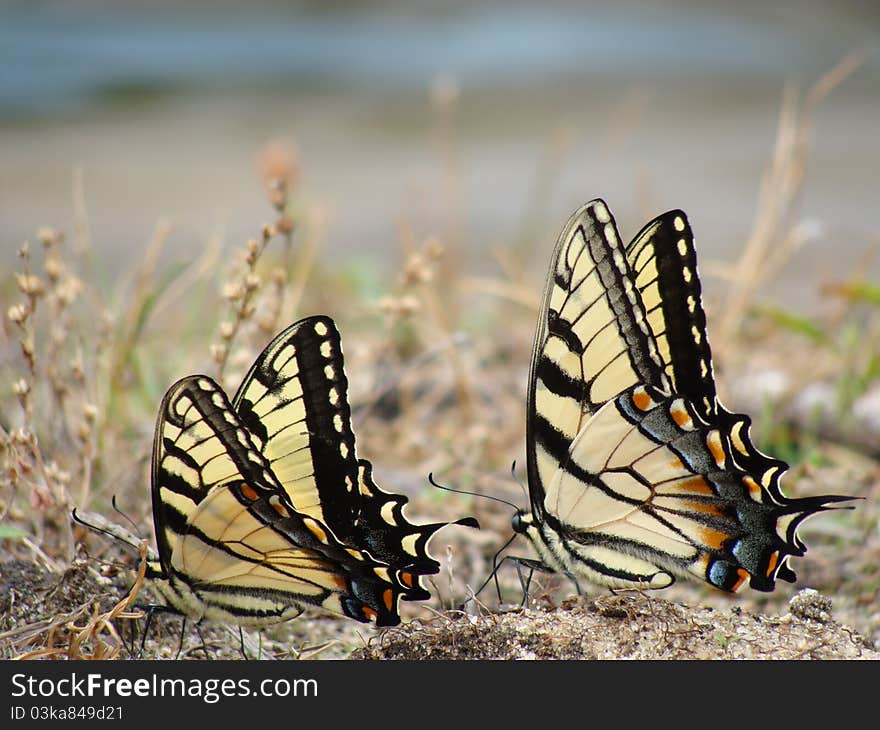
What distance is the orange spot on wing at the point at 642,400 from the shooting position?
80.8 inches

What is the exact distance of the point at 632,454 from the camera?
2145mm

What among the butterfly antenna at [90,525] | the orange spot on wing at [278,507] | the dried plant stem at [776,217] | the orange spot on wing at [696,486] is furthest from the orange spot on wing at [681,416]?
the dried plant stem at [776,217]

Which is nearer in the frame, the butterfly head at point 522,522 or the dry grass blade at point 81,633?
the dry grass blade at point 81,633

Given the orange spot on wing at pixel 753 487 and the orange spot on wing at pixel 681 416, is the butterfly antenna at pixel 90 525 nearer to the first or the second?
the orange spot on wing at pixel 681 416

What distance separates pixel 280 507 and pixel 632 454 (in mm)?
709

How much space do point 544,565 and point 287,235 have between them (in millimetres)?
910

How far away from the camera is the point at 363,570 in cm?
206

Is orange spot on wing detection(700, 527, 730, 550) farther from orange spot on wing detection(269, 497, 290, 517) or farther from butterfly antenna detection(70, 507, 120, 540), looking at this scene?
butterfly antenna detection(70, 507, 120, 540)

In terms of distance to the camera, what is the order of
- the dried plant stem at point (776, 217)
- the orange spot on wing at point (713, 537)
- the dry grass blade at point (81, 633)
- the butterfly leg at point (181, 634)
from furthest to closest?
1. the dried plant stem at point (776, 217)
2. the orange spot on wing at point (713, 537)
3. the butterfly leg at point (181, 634)
4. the dry grass blade at point (81, 633)

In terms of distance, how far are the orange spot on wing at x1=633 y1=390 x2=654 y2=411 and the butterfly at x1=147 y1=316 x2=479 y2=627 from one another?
1.33 ft

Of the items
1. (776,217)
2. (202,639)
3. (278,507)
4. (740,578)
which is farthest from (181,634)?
(776,217)

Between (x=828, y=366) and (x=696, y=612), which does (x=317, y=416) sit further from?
(x=828, y=366)

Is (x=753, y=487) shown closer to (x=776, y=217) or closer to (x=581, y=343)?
(x=581, y=343)

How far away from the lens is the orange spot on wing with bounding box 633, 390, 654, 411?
2.05 metres
